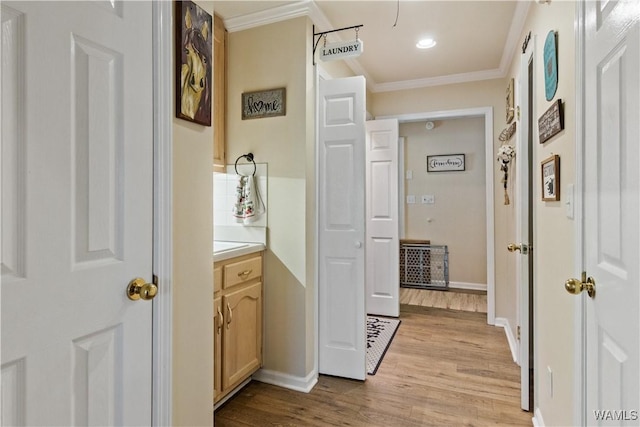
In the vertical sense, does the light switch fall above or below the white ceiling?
below

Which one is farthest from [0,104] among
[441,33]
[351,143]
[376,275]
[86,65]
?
[376,275]

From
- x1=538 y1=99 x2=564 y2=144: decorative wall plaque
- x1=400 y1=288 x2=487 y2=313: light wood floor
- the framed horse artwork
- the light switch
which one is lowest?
x1=400 y1=288 x2=487 y2=313: light wood floor

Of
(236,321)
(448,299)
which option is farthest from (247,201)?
(448,299)

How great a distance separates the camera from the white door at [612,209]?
836mm

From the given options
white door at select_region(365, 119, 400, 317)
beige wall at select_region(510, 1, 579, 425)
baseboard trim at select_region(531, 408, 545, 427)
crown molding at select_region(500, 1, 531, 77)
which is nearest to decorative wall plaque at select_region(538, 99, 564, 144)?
beige wall at select_region(510, 1, 579, 425)

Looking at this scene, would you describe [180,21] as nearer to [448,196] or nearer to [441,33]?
[441,33]

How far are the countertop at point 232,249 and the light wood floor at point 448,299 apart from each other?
2.65 meters

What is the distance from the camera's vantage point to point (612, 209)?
3.19 ft

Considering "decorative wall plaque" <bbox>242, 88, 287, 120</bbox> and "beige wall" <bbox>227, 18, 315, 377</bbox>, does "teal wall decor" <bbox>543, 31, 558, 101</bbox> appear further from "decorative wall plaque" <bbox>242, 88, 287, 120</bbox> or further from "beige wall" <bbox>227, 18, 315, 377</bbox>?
"decorative wall plaque" <bbox>242, 88, 287, 120</bbox>

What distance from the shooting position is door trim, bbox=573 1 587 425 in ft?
3.92

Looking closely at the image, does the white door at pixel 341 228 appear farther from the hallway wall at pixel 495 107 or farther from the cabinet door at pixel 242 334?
the hallway wall at pixel 495 107

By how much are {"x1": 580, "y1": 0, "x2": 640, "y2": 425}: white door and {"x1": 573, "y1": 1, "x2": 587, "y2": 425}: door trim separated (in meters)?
0.03

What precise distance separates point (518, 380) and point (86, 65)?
114 inches

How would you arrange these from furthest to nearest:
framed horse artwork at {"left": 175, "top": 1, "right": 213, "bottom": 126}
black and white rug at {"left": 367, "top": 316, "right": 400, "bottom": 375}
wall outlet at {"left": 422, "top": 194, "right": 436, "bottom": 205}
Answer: wall outlet at {"left": 422, "top": 194, "right": 436, "bottom": 205} < black and white rug at {"left": 367, "top": 316, "right": 400, "bottom": 375} < framed horse artwork at {"left": 175, "top": 1, "right": 213, "bottom": 126}
